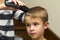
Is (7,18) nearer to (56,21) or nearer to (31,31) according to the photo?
(31,31)

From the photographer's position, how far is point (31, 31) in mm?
1055

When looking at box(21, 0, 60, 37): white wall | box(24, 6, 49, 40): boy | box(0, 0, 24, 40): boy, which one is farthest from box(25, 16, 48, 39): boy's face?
box(21, 0, 60, 37): white wall

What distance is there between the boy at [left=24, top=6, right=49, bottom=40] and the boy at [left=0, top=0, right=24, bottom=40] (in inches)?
6.7

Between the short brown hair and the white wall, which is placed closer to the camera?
the short brown hair

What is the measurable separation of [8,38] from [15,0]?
27 centimetres

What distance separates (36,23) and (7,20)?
0.92 ft

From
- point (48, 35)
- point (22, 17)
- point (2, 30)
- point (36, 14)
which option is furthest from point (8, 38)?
point (48, 35)

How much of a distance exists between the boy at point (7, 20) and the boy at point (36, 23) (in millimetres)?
170

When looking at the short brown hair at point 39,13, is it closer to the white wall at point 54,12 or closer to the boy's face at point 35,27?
the boy's face at point 35,27

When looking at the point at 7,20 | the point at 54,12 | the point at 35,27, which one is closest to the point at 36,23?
the point at 35,27

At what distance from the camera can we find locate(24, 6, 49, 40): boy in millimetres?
1058

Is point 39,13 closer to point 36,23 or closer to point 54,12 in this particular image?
point 36,23

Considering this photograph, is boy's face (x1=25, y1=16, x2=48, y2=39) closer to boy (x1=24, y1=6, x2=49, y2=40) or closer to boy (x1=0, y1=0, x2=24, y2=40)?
boy (x1=24, y1=6, x2=49, y2=40)

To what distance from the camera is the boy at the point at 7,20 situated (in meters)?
1.24
